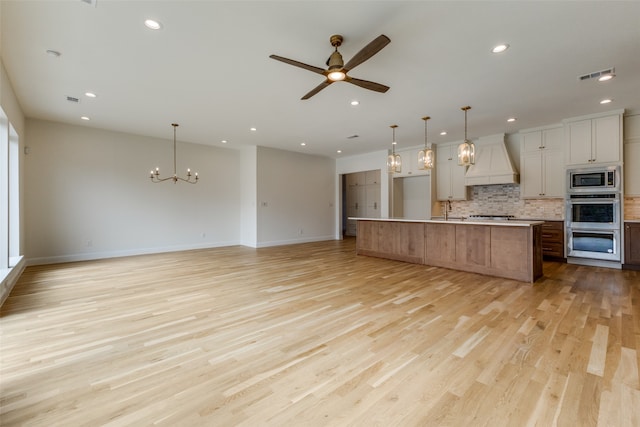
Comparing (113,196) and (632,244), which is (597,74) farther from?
(113,196)

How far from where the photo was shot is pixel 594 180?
17.1ft

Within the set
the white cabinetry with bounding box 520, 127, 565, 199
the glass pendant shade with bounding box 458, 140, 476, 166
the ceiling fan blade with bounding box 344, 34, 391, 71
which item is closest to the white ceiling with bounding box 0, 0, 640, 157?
the ceiling fan blade with bounding box 344, 34, 391, 71

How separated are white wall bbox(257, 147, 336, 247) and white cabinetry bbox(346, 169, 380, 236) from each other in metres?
1.34

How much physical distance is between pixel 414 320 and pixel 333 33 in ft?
9.65

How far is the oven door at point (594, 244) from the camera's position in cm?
502

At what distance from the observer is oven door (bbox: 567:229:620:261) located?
16.5ft

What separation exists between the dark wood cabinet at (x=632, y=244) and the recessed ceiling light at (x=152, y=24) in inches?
295

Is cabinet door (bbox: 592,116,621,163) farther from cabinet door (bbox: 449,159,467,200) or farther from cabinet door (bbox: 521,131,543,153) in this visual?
cabinet door (bbox: 449,159,467,200)

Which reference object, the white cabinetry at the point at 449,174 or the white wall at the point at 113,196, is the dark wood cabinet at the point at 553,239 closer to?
the white cabinetry at the point at 449,174

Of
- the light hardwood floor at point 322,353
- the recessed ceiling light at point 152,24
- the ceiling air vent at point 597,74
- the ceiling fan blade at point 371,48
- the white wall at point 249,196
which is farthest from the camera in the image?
the white wall at point 249,196

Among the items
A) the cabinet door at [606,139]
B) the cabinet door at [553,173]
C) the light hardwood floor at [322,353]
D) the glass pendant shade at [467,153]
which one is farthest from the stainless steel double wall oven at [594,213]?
the glass pendant shade at [467,153]

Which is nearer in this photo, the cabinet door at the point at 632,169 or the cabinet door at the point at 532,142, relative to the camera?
the cabinet door at the point at 632,169

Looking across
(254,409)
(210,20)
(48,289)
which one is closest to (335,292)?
(254,409)

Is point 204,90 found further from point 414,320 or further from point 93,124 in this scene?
point 414,320
